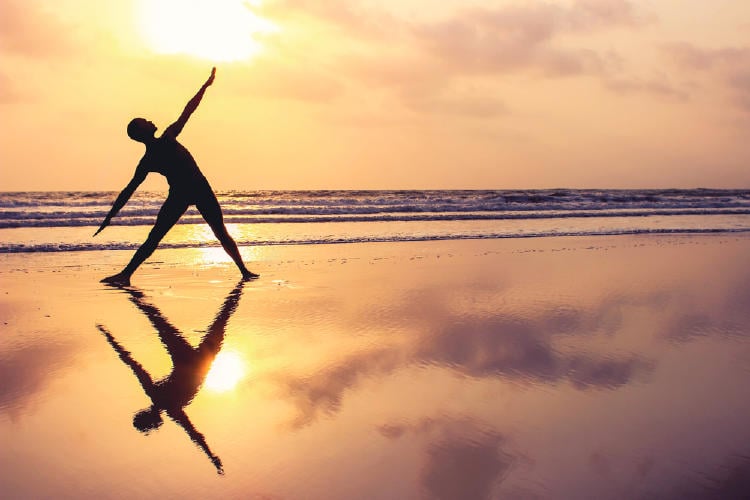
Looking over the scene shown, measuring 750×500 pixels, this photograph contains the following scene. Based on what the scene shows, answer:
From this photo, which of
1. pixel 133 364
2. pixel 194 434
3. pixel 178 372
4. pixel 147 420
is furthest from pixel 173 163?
pixel 194 434

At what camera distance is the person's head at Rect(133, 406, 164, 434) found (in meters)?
3.74

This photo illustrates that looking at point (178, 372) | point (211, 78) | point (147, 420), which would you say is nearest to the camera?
point (147, 420)

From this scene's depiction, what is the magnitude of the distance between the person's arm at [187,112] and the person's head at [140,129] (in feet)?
0.65

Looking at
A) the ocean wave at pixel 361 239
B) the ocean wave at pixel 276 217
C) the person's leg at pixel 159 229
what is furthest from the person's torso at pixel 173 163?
the ocean wave at pixel 276 217

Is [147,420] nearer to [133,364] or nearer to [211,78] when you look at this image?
[133,364]

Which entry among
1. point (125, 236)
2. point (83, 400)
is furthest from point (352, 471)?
point (125, 236)

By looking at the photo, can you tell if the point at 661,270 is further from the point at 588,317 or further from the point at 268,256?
the point at 268,256

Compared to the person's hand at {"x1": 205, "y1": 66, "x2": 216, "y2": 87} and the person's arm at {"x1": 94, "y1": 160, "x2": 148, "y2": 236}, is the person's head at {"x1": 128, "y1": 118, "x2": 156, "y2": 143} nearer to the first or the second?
the person's arm at {"x1": 94, "y1": 160, "x2": 148, "y2": 236}

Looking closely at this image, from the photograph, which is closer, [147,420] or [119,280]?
[147,420]

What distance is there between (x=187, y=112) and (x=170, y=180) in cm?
89

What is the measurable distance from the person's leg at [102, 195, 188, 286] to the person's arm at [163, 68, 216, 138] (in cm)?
80

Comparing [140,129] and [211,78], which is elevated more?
[211,78]

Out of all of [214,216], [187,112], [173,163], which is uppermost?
[187,112]

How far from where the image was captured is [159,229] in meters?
8.71
